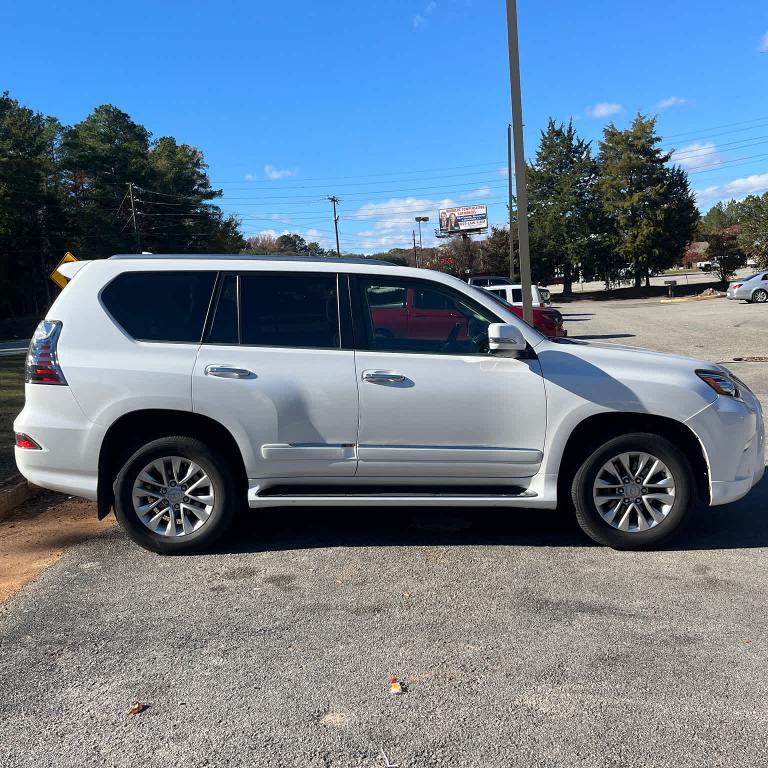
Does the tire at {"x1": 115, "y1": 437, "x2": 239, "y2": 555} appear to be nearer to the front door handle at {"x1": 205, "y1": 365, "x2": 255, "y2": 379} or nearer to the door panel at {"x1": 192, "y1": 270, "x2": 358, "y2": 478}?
the door panel at {"x1": 192, "y1": 270, "x2": 358, "y2": 478}

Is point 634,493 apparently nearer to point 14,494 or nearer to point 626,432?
point 626,432

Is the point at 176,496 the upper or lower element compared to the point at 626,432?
lower

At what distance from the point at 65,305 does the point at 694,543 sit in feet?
15.2

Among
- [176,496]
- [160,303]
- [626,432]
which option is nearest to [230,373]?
[160,303]

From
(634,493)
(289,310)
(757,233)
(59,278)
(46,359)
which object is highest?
(757,233)

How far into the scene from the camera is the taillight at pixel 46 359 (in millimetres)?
4582

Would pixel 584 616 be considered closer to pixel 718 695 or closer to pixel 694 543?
pixel 718 695

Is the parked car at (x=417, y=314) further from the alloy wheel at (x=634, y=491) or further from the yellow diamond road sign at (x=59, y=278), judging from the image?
the yellow diamond road sign at (x=59, y=278)

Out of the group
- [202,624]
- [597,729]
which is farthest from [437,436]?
[597,729]

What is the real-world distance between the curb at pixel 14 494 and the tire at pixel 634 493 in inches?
182

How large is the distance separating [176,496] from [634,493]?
3.08m

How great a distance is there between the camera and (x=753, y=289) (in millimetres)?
33750

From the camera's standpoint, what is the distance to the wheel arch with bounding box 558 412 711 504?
465cm

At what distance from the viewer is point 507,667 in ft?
10.8
